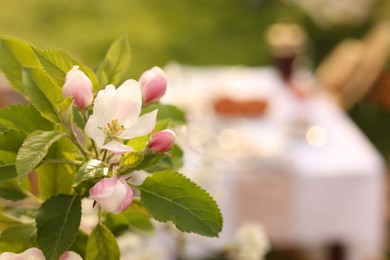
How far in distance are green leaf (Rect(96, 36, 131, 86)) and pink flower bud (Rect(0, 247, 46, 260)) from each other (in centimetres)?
20

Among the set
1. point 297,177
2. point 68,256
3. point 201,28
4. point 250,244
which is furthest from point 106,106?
point 201,28

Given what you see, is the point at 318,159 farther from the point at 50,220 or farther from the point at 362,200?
the point at 50,220

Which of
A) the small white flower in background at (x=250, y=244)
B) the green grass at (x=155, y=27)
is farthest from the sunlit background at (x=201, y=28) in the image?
the small white flower in background at (x=250, y=244)

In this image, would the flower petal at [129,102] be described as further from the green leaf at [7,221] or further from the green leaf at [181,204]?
the green leaf at [7,221]

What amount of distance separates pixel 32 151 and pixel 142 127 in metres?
0.11

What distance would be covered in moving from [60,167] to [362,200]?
189 centimetres

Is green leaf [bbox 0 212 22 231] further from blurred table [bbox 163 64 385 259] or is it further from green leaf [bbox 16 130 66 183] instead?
blurred table [bbox 163 64 385 259]

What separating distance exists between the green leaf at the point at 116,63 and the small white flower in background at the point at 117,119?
0.35ft

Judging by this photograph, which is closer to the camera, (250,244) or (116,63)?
(116,63)

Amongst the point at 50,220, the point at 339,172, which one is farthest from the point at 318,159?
the point at 50,220

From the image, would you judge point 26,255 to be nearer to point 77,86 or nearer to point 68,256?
point 68,256

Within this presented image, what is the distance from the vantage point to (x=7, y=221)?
2.57ft

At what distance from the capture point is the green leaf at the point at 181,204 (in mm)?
681

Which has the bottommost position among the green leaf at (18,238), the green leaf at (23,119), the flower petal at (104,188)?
the green leaf at (18,238)
